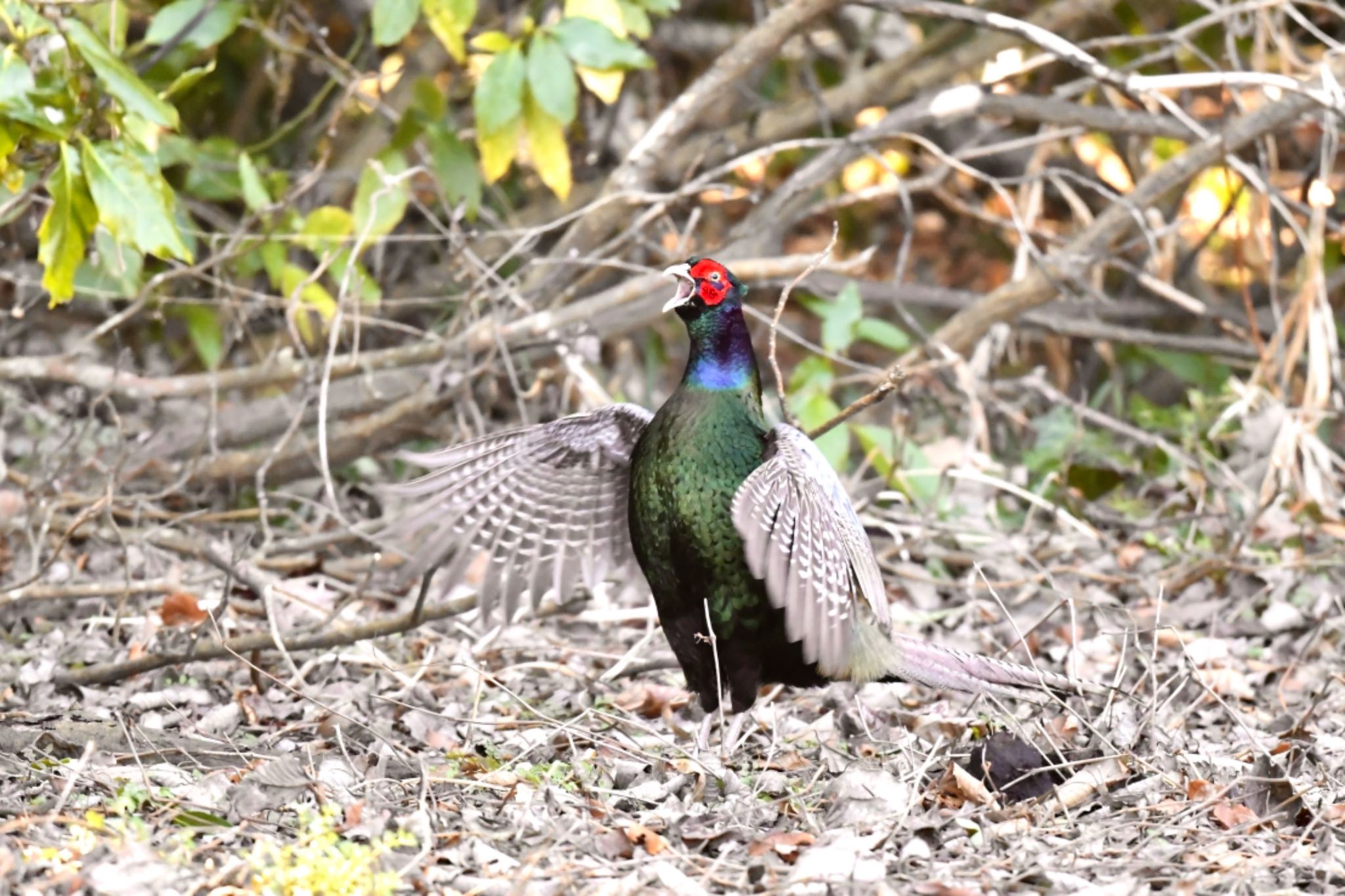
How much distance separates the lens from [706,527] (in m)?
3.79

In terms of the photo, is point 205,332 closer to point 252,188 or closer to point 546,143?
point 252,188

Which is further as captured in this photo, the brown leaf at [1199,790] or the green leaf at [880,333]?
the green leaf at [880,333]

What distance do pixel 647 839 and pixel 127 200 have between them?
76.0 inches

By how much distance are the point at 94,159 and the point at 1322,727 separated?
3270 millimetres

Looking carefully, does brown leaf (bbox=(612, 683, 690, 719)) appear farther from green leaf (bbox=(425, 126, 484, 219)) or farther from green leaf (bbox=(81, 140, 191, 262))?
green leaf (bbox=(425, 126, 484, 219))

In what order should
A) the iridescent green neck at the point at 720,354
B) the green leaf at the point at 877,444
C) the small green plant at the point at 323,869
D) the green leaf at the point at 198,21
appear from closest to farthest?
the small green plant at the point at 323,869 → the iridescent green neck at the point at 720,354 → the green leaf at the point at 198,21 → the green leaf at the point at 877,444

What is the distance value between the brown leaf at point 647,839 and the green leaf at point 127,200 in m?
1.75

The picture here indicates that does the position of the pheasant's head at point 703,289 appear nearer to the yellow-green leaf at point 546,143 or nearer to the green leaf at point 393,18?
the yellow-green leaf at point 546,143

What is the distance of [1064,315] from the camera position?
6375 millimetres

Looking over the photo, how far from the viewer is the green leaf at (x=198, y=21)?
4801 mm

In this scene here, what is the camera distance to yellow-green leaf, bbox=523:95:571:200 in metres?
4.95

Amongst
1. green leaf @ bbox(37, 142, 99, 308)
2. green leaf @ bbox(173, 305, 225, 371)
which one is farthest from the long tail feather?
green leaf @ bbox(173, 305, 225, 371)

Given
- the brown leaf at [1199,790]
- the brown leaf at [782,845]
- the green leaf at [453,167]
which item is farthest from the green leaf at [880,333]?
the brown leaf at [782,845]

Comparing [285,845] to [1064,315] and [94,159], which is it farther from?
[1064,315]
